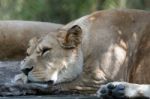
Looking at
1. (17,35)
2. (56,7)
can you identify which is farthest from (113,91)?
(56,7)

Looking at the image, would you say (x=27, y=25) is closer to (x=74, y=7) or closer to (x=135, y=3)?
(x=74, y=7)

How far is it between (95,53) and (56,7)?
7.01 metres

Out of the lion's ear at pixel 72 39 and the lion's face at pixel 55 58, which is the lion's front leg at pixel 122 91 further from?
the lion's ear at pixel 72 39

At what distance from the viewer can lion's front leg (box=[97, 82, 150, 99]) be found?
524 centimetres

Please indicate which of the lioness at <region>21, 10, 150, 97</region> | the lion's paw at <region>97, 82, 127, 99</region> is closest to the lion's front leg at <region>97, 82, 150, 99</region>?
the lion's paw at <region>97, 82, 127, 99</region>

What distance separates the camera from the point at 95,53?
19.4 ft

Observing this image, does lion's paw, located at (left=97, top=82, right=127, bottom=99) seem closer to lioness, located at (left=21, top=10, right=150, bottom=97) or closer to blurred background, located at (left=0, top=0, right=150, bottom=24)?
lioness, located at (left=21, top=10, right=150, bottom=97)

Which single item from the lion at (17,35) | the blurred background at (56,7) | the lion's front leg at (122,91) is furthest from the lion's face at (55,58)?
the blurred background at (56,7)

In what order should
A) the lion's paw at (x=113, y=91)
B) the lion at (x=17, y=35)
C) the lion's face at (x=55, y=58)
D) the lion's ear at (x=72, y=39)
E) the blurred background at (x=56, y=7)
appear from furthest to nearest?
the blurred background at (x=56, y=7), the lion at (x=17, y=35), the lion's ear at (x=72, y=39), the lion's face at (x=55, y=58), the lion's paw at (x=113, y=91)

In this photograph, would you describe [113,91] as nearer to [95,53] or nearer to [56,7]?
[95,53]

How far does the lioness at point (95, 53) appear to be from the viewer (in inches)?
230

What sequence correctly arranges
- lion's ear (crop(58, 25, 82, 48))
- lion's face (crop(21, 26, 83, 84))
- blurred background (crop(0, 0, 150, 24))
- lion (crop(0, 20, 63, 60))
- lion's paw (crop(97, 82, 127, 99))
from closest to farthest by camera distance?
lion's paw (crop(97, 82, 127, 99)), lion's face (crop(21, 26, 83, 84)), lion's ear (crop(58, 25, 82, 48)), lion (crop(0, 20, 63, 60)), blurred background (crop(0, 0, 150, 24))

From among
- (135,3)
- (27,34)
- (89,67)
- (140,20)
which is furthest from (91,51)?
(135,3)

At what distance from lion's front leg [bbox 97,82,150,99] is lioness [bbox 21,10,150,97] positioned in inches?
20.4
